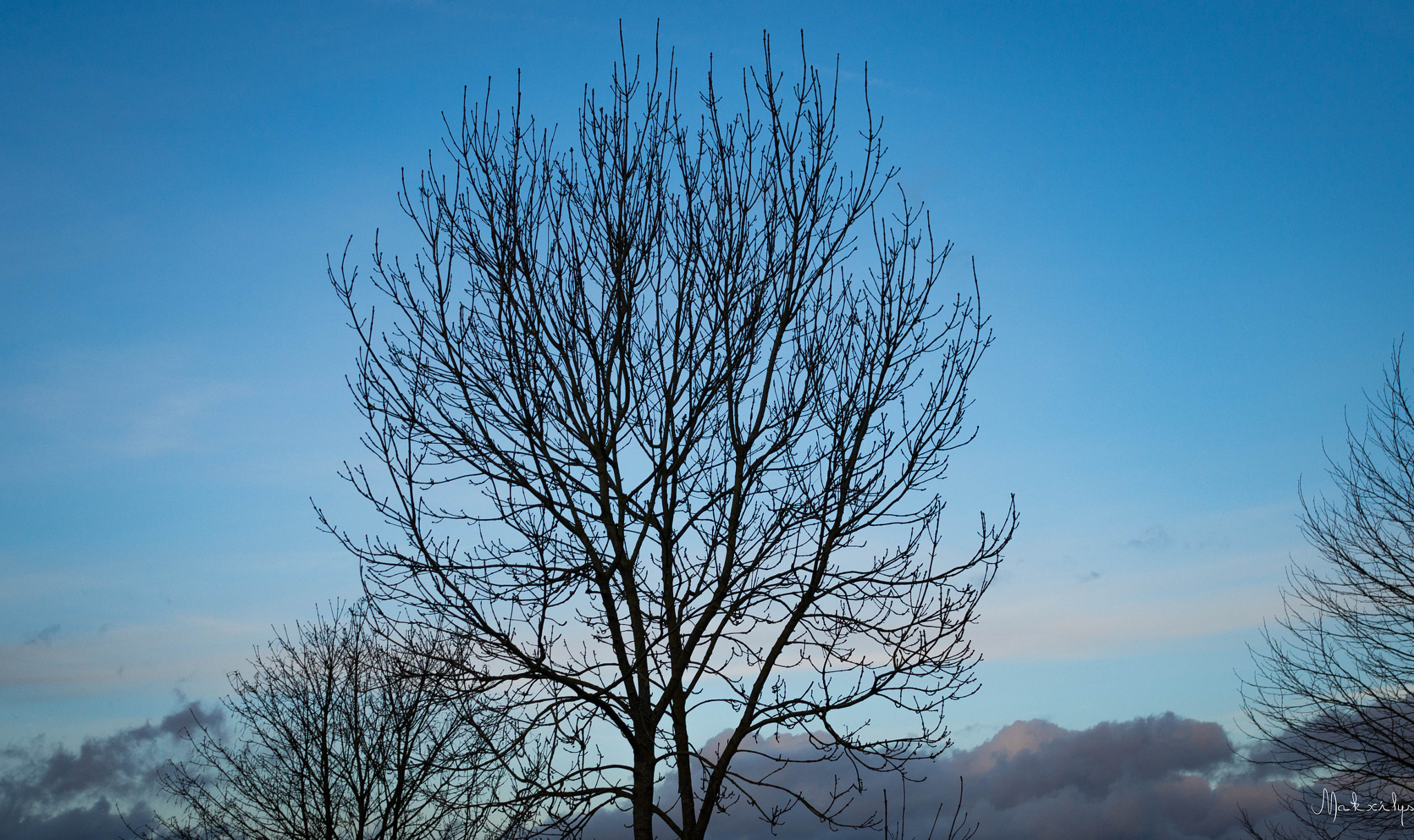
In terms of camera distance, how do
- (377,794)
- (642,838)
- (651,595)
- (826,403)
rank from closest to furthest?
(642,838)
(651,595)
(826,403)
(377,794)

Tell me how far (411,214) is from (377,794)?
31.3 feet

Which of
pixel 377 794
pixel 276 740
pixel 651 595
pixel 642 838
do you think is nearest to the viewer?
pixel 642 838

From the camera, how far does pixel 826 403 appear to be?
5.96 m

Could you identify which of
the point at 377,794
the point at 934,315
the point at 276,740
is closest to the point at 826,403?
the point at 934,315

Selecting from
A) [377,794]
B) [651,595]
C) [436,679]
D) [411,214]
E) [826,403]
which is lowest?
[377,794]

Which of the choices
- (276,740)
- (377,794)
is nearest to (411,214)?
(377,794)

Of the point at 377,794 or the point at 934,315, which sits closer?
the point at 934,315

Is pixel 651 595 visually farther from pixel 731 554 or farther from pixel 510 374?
pixel 510 374

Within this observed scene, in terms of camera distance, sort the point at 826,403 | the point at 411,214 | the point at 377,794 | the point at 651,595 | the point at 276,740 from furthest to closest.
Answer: the point at 276,740 → the point at 377,794 → the point at 411,214 → the point at 826,403 → the point at 651,595

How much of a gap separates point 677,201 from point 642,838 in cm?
401

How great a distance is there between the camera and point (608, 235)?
6.06 metres

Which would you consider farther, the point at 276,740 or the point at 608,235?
the point at 276,740

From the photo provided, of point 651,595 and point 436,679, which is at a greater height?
point 651,595

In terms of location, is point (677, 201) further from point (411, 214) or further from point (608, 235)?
point (411, 214)
